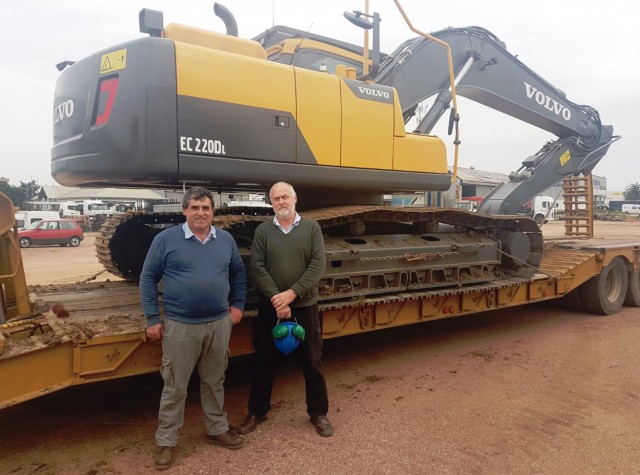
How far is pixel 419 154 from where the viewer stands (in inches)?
207

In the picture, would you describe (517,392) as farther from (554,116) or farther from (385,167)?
(554,116)

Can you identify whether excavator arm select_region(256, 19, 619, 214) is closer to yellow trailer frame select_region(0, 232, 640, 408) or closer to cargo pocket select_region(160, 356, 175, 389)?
yellow trailer frame select_region(0, 232, 640, 408)

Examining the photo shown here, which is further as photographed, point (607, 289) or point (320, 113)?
point (607, 289)

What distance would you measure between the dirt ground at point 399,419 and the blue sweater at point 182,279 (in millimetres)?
996

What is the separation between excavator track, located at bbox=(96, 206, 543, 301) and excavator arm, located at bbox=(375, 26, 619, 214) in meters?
1.35

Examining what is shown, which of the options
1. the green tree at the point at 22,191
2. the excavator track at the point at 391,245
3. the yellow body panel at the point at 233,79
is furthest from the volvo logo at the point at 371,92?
the green tree at the point at 22,191

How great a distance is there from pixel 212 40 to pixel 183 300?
2343 mm

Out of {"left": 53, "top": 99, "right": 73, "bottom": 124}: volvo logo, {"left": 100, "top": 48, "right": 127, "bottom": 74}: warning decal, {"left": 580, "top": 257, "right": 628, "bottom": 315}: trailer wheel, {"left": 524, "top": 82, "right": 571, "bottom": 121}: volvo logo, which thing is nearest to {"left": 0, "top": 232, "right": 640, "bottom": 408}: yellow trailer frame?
{"left": 580, "top": 257, "right": 628, "bottom": 315}: trailer wheel

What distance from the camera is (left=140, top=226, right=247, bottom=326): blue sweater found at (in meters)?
3.21

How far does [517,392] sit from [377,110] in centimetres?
297

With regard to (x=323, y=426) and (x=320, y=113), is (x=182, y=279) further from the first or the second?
(x=320, y=113)

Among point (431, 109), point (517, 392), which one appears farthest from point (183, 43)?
point (517, 392)

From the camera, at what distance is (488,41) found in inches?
289

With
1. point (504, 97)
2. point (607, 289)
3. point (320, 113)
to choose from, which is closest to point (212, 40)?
point (320, 113)
